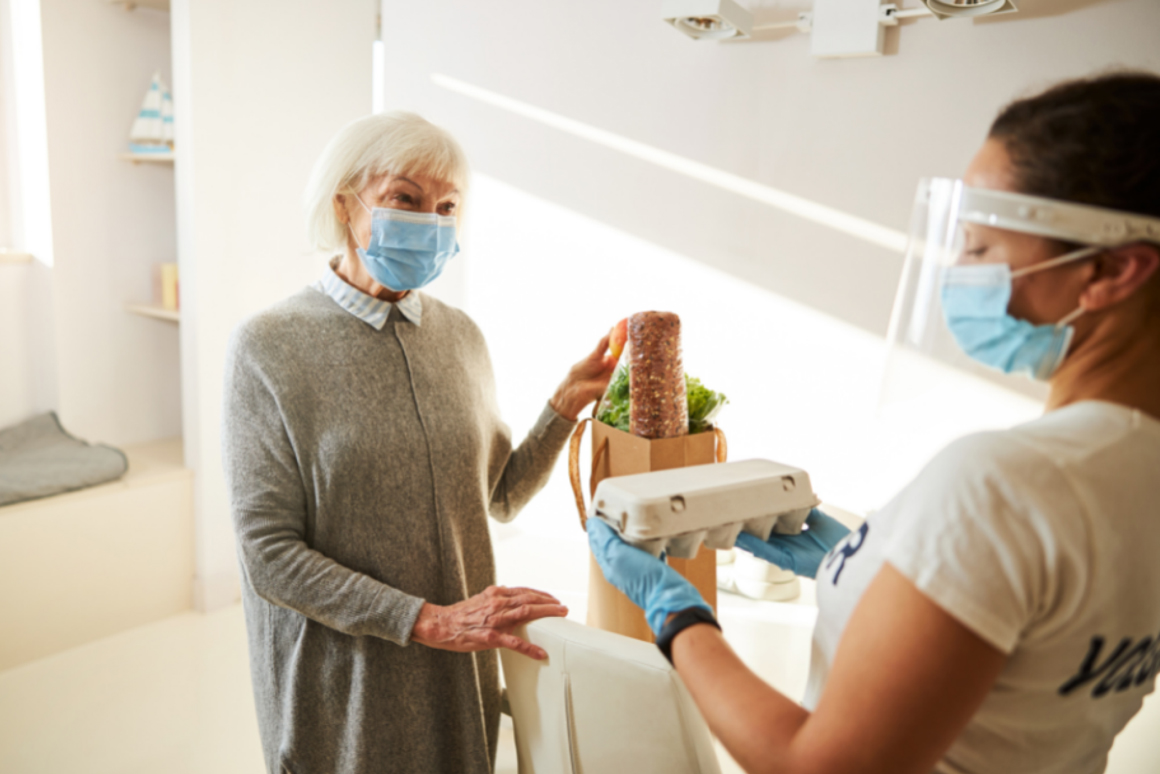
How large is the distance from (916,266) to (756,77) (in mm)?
1397

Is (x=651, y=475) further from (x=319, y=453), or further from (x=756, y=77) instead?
(x=756, y=77)

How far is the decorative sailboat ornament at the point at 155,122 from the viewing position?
309cm

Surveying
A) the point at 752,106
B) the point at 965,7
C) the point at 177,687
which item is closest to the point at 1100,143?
the point at 965,7

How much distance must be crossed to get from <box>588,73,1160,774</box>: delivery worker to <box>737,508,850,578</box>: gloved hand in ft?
1.32

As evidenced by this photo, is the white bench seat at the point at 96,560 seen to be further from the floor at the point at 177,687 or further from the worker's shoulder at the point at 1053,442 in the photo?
the worker's shoulder at the point at 1053,442

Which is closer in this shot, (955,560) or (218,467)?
(955,560)

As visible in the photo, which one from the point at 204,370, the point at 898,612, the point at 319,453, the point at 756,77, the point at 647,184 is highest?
the point at 756,77

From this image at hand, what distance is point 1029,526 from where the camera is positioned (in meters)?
0.61

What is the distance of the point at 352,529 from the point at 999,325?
3.20 ft

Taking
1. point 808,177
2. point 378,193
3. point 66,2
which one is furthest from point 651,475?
point 66,2

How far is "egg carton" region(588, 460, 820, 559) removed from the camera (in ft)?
3.31

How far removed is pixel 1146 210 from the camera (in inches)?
25.6

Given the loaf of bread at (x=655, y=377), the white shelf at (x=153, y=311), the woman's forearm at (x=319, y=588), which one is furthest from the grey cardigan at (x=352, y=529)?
the white shelf at (x=153, y=311)

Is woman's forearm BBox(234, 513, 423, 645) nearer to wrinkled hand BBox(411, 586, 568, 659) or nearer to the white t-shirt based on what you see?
wrinkled hand BBox(411, 586, 568, 659)
